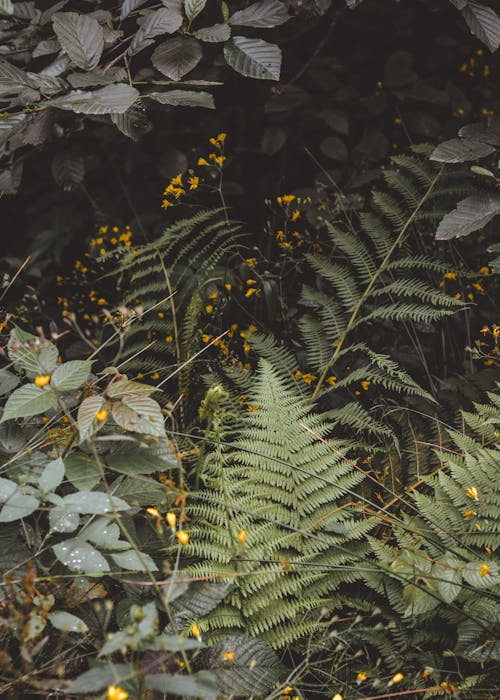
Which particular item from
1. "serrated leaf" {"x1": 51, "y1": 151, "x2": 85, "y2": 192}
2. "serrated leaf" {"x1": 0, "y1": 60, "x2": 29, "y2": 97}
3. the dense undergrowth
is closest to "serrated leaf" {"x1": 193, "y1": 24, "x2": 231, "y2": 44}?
the dense undergrowth

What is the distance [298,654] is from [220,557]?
36 cm

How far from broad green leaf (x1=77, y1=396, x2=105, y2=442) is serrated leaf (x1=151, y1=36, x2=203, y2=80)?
1076mm

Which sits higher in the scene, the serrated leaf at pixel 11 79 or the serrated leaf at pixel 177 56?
the serrated leaf at pixel 177 56

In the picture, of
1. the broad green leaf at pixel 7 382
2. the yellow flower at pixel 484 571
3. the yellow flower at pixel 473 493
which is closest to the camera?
the yellow flower at pixel 484 571

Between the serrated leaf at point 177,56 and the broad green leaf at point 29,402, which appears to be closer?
the broad green leaf at point 29,402

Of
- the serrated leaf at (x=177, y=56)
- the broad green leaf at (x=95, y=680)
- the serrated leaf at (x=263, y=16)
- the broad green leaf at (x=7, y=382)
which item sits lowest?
the broad green leaf at (x=7, y=382)

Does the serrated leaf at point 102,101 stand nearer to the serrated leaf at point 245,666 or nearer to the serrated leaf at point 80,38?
the serrated leaf at point 80,38

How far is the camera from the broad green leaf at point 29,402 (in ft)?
4.08

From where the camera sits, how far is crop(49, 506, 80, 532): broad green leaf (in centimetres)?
117

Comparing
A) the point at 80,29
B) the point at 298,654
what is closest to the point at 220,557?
the point at 298,654

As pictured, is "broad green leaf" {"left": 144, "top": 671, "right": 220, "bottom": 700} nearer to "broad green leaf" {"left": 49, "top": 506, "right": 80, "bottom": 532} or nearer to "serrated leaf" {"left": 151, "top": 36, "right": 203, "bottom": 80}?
"broad green leaf" {"left": 49, "top": 506, "right": 80, "bottom": 532}

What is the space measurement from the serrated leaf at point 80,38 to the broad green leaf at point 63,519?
4.25 feet

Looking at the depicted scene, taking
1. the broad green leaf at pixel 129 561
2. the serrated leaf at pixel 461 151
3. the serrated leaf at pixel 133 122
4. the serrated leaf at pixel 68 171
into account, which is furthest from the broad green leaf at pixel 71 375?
the serrated leaf at pixel 461 151

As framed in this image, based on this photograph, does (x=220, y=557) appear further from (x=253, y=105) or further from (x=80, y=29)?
(x=253, y=105)
